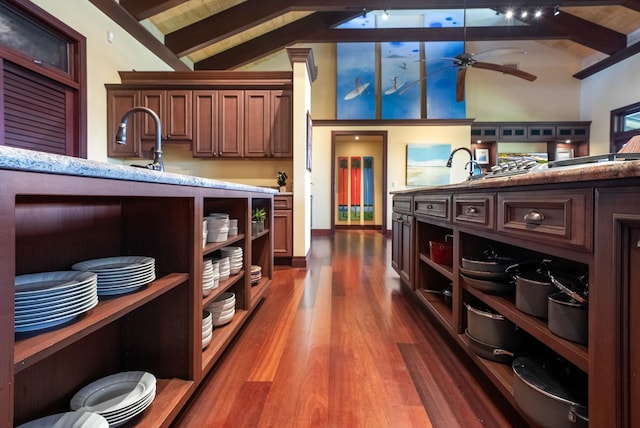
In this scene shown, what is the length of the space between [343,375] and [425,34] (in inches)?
271

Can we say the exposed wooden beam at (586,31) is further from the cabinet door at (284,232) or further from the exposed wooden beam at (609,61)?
the cabinet door at (284,232)

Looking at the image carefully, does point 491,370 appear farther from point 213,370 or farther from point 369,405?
point 213,370

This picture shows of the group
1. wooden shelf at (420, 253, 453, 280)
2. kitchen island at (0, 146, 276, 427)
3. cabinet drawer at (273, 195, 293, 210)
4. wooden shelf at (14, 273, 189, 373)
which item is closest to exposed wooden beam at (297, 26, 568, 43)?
cabinet drawer at (273, 195, 293, 210)

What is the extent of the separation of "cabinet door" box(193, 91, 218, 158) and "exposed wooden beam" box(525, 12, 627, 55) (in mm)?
→ 6171

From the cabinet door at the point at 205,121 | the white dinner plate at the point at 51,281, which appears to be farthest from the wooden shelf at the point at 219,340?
the cabinet door at the point at 205,121

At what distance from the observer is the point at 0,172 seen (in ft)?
1.57

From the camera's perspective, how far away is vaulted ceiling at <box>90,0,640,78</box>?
4.48 meters

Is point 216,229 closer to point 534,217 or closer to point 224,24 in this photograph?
point 534,217

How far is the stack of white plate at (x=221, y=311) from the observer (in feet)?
5.24

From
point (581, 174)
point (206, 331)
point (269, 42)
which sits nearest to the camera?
point (581, 174)

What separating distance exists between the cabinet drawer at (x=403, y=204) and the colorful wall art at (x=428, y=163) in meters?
4.23

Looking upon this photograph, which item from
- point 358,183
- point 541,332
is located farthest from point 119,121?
point 358,183

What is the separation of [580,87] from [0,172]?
994cm

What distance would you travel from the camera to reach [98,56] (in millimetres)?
3549
